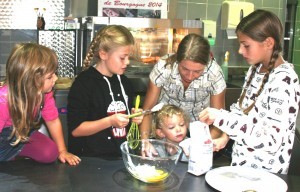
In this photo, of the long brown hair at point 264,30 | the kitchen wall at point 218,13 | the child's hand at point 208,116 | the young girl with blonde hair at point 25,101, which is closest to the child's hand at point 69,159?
the young girl with blonde hair at point 25,101

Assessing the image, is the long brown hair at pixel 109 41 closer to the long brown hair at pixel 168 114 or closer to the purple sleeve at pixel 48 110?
→ the purple sleeve at pixel 48 110

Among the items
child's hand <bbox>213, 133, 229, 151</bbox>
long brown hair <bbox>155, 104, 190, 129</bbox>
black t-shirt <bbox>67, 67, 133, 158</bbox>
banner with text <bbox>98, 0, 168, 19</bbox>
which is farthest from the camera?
banner with text <bbox>98, 0, 168, 19</bbox>

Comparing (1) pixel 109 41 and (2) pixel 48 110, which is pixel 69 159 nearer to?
(2) pixel 48 110

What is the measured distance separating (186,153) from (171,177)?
5.1 inches

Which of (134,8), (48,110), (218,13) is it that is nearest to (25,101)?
(48,110)

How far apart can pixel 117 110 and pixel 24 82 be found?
0.55m

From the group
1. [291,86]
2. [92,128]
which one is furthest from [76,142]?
[291,86]

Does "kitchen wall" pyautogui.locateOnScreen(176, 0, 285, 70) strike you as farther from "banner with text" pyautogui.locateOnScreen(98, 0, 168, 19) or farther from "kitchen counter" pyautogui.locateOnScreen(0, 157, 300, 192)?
"kitchen counter" pyautogui.locateOnScreen(0, 157, 300, 192)

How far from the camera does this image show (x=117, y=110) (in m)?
1.81

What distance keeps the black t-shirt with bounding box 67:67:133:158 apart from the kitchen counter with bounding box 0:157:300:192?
49 cm

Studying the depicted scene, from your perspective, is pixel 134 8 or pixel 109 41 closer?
pixel 109 41

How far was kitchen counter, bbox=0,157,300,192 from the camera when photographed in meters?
1.09

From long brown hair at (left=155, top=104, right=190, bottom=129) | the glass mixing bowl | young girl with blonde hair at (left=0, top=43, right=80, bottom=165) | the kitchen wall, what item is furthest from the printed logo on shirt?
the kitchen wall

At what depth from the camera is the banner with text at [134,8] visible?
9.03 ft
